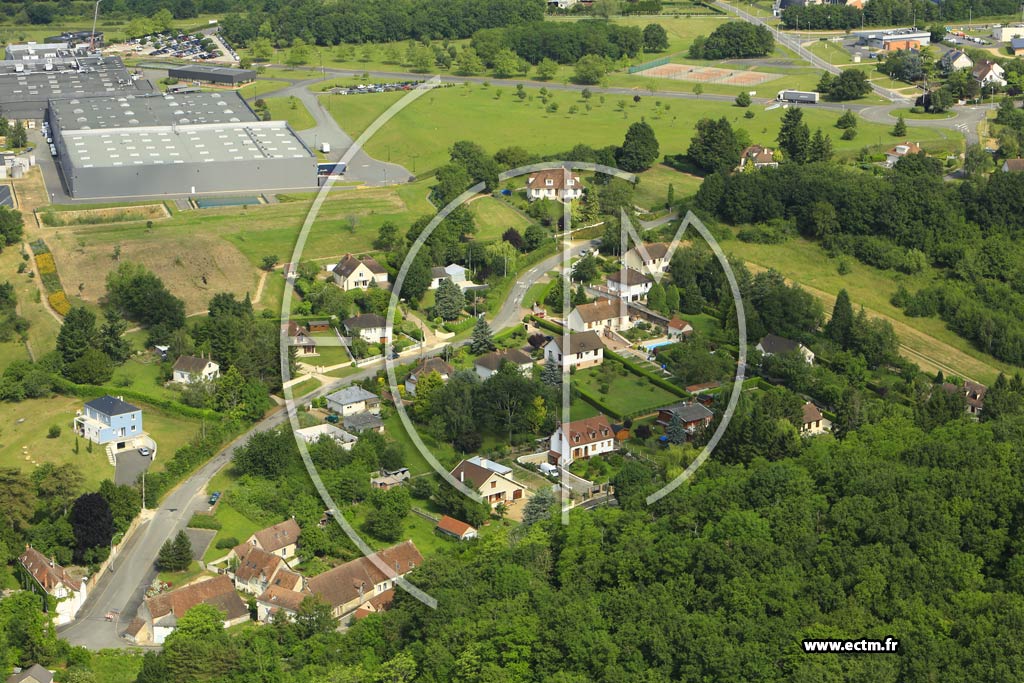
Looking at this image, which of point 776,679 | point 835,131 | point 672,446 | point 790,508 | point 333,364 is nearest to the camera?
point 776,679

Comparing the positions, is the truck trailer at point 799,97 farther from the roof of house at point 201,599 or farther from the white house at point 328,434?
the roof of house at point 201,599

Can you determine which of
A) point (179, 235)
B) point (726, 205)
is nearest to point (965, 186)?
point (726, 205)

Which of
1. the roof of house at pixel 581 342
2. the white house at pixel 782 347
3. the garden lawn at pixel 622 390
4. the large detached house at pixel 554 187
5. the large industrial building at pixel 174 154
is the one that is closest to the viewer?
the garden lawn at pixel 622 390

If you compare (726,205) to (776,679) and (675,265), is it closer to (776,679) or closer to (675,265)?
(675,265)

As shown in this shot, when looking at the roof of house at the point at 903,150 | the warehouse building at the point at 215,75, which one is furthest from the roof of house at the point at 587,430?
the warehouse building at the point at 215,75

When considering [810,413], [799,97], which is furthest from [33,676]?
[799,97]

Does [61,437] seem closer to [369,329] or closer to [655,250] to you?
[369,329]
